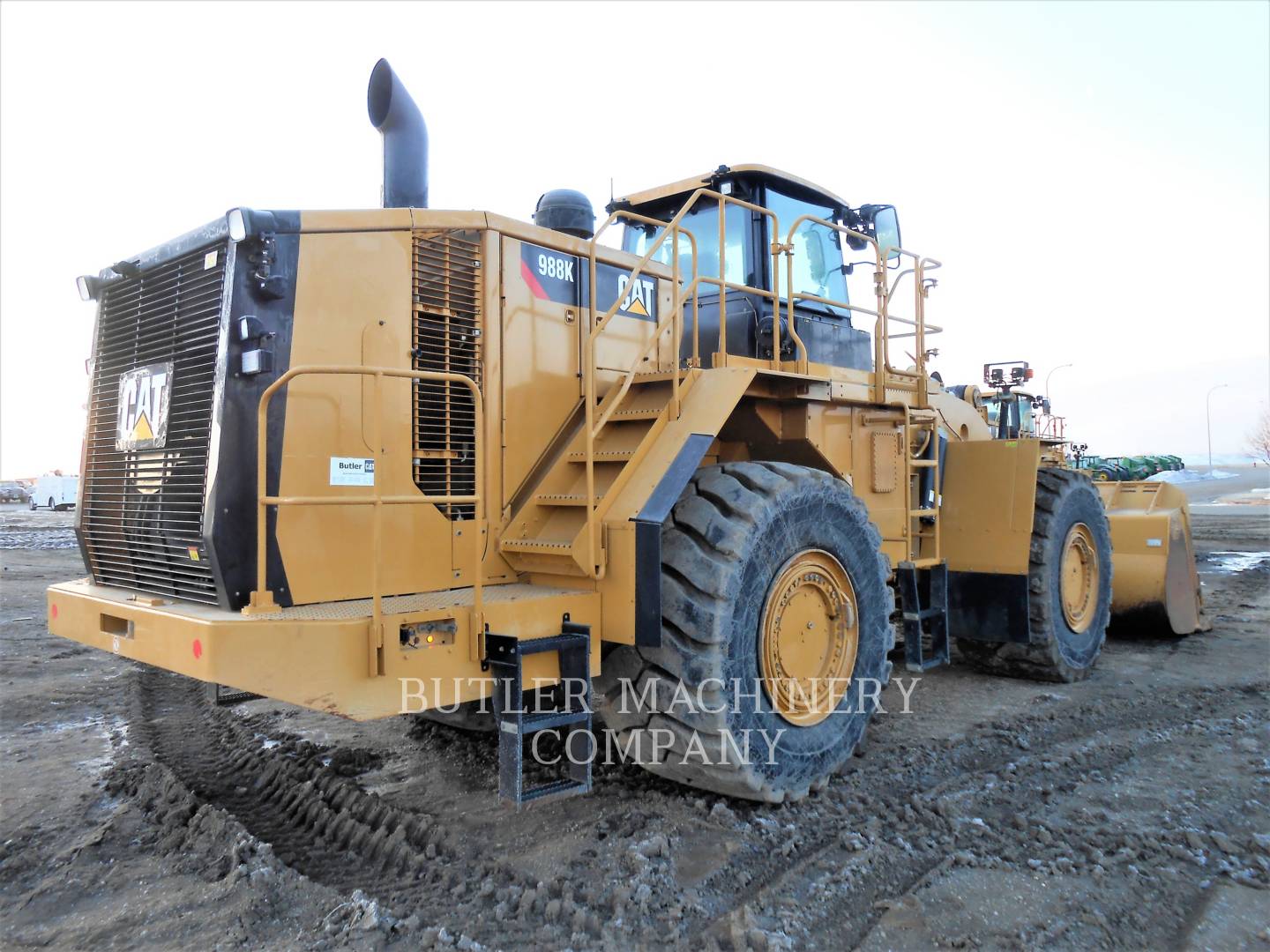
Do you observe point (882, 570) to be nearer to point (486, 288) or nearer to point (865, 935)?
point (865, 935)

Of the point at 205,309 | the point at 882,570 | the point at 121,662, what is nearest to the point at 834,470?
the point at 882,570

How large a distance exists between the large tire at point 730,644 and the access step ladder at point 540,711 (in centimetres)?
34

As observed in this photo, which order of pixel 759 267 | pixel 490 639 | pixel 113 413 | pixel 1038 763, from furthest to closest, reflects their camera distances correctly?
pixel 759 267 → pixel 1038 763 → pixel 113 413 → pixel 490 639

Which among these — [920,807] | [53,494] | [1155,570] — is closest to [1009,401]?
[1155,570]

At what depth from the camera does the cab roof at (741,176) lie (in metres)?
5.45

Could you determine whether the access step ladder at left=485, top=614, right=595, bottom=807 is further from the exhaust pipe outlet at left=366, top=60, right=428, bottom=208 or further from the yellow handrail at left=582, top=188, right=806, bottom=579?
the exhaust pipe outlet at left=366, top=60, right=428, bottom=208

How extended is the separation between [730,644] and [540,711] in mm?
861

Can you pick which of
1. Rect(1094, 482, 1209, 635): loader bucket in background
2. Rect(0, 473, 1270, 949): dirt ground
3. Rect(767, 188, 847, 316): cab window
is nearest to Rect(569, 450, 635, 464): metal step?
Rect(0, 473, 1270, 949): dirt ground

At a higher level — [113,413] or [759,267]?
[759,267]

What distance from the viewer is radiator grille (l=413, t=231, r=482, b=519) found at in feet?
13.0

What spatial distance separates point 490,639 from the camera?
11.7 feet

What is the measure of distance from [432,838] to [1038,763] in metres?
3.20

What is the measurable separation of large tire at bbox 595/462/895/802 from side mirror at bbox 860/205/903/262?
2410 mm

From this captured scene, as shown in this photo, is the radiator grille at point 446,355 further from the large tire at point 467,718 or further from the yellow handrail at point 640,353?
the large tire at point 467,718
